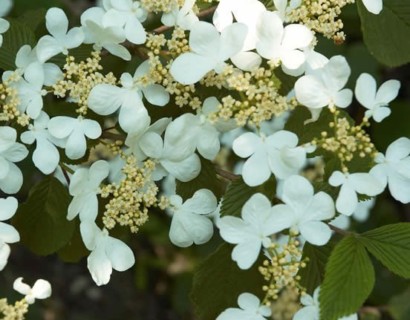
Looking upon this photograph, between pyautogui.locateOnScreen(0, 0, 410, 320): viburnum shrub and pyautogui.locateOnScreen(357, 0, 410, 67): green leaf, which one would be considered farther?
pyautogui.locateOnScreen(357, 0, 410, 67): green leaf

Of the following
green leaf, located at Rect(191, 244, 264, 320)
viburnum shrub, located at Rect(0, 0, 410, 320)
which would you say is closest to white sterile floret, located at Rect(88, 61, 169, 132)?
viburnum shrub, located at Rect(0, 0, 410, 320)

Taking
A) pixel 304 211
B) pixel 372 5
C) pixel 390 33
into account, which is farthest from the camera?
pixel 390 33

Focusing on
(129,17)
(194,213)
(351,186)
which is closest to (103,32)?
(129,17)

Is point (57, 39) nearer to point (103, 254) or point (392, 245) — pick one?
point (103, 254)

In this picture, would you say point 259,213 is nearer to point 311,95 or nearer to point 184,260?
point 311,95

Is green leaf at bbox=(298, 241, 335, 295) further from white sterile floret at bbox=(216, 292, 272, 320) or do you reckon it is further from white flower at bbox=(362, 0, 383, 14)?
white flower at bbox=(362, 0, 383, 14)

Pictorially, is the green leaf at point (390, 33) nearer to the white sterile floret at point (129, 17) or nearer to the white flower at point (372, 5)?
the white flower at point (372, 5)
